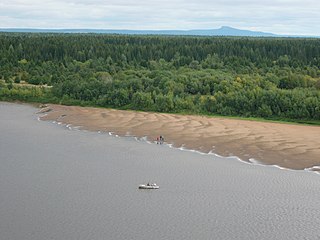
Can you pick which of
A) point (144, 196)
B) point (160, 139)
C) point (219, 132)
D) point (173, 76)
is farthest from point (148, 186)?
point (173, 76)

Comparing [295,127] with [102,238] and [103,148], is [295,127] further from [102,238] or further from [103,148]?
[102,238]

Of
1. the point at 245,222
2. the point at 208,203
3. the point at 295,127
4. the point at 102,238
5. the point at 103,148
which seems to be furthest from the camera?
the point at 295,127

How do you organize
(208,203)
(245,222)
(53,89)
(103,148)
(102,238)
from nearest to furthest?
(102,238)
(245,222)
(208,203)
(103,148)
(53,89)

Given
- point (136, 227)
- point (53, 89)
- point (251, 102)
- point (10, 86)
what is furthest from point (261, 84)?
point (136, 227)

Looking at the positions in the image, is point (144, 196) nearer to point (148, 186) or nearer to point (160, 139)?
point (148, 186)

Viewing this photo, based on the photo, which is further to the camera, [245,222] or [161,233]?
[245,222]

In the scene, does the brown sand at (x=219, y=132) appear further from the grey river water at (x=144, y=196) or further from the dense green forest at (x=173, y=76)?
the dense green forest at (x=173, y=76)
